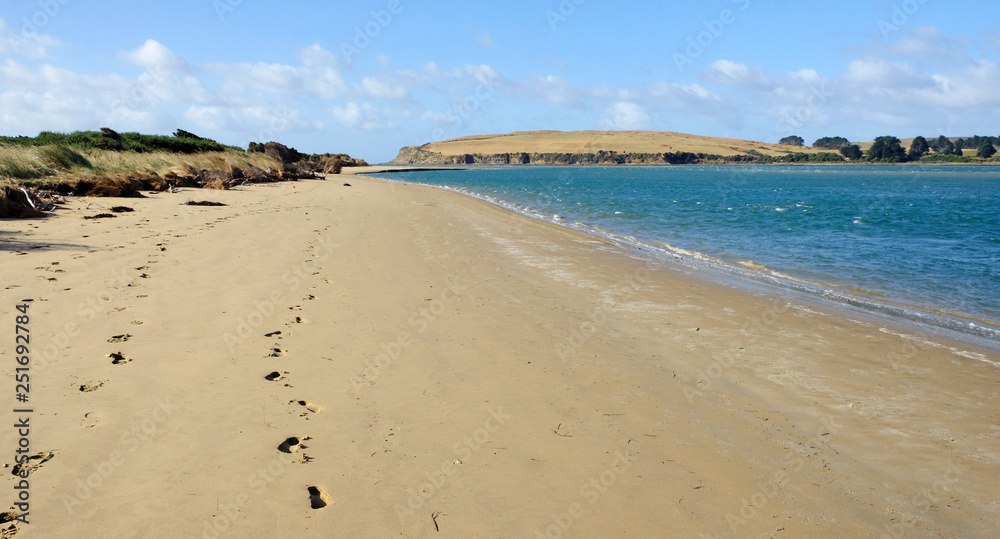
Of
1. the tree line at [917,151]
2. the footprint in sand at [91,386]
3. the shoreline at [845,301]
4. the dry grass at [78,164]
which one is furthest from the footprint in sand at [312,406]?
the tree line at [917,151]

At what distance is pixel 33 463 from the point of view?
3408mm

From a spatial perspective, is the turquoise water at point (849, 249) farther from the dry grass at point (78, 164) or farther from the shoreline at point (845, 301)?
the dry grass at point (78, 164)

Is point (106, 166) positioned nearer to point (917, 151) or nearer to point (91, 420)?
point (91, 420)

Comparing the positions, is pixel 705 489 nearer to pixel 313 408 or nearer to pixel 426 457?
pixel 426 457

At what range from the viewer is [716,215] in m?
27.4

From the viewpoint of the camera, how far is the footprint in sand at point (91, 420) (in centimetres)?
390

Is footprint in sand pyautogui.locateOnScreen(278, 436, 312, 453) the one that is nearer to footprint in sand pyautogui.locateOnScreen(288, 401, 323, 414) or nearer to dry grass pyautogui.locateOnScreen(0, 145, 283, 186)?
footprint in sand pyautogui.locateOnScreen(288, 401, 323, 414)

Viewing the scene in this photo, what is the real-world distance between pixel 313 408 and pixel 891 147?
20983 centimetres

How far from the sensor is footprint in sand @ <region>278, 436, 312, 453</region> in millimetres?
3836

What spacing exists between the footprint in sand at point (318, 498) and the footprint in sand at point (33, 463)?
5.31 feet

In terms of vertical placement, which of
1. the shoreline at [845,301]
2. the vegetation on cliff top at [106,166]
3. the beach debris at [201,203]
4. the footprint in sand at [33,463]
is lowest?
the shoreline at [845,301]

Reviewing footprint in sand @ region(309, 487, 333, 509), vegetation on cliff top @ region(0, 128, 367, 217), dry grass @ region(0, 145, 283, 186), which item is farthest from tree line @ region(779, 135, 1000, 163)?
footprint in sand @ region(309, 487, 333, 509)

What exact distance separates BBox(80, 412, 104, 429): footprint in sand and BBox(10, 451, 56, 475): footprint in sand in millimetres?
368

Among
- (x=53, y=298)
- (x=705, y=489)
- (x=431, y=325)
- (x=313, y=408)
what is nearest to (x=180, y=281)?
(x=53, y=298)
